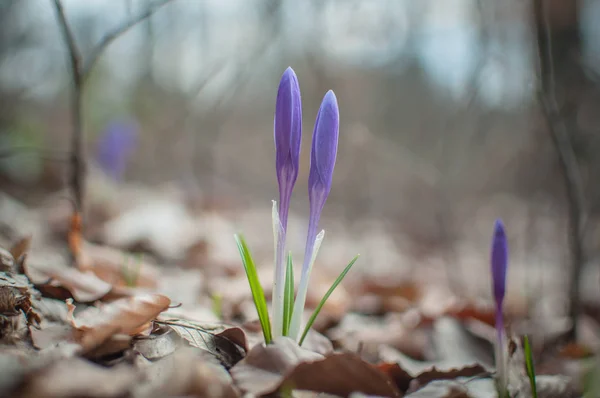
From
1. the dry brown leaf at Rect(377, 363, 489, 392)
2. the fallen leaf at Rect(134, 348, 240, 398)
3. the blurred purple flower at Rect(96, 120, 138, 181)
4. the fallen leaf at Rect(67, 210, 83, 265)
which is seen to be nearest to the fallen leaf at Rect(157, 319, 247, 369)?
the fallen leaf at Rect(134, 348, 240, 398)

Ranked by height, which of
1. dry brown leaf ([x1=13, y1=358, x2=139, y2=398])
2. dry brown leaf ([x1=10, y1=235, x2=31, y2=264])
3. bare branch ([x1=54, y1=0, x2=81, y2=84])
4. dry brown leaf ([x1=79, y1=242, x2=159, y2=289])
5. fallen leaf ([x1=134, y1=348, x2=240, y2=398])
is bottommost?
dry brown leaf ([x1=79, y1=242, x2=159, y2=289])

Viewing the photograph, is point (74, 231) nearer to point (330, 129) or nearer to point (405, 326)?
point (330, 129)

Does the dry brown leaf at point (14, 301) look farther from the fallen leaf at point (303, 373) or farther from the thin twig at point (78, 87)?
the thin twig at point (78, 87)

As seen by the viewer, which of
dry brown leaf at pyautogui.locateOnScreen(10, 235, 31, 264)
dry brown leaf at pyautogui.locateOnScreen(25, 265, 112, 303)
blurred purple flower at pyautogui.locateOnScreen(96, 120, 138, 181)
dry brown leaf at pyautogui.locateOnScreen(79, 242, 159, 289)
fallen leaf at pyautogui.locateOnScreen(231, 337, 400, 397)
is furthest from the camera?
blurred purple flower at pyautogui.locateOnScreen(96, 120, 138, 181)

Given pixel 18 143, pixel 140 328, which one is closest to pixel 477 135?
pixel 140 328

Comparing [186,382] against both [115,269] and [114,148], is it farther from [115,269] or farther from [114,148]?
[114,148]

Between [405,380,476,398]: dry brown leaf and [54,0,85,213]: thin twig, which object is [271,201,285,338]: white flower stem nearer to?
[405,380,476,398]: dry brown leaf
